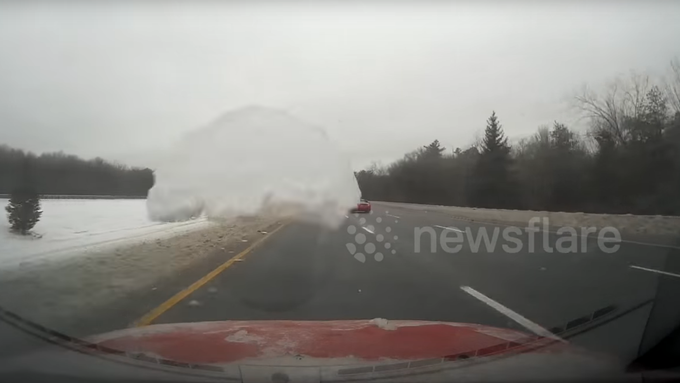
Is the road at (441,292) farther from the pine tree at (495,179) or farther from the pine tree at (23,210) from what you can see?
the pine tree at (495,179)

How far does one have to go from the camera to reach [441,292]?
A: 942 centimetres

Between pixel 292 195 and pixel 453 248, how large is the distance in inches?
264

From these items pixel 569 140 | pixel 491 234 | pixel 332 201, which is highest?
pixel 569 140

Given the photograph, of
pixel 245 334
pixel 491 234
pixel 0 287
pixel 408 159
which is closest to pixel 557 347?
pixel 245 334

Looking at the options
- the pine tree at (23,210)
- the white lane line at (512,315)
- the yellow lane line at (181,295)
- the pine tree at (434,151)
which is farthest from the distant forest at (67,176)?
the pine tree at (434,151)

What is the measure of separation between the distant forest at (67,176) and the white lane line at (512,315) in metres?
10.9

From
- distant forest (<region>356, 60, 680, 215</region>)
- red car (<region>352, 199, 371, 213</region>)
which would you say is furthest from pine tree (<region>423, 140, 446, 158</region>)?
red car (<region>352, 199, 371, 213</region>)

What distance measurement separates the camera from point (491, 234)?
78.8 feet

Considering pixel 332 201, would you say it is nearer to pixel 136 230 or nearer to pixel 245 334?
pixel 245 334

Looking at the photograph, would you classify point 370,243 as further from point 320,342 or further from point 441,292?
point 320,342

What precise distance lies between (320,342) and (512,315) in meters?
3.66

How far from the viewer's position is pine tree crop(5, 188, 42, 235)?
19094 mm

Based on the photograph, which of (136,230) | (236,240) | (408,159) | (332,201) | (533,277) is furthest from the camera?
(408,159)

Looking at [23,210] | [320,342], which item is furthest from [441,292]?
[23,210]
